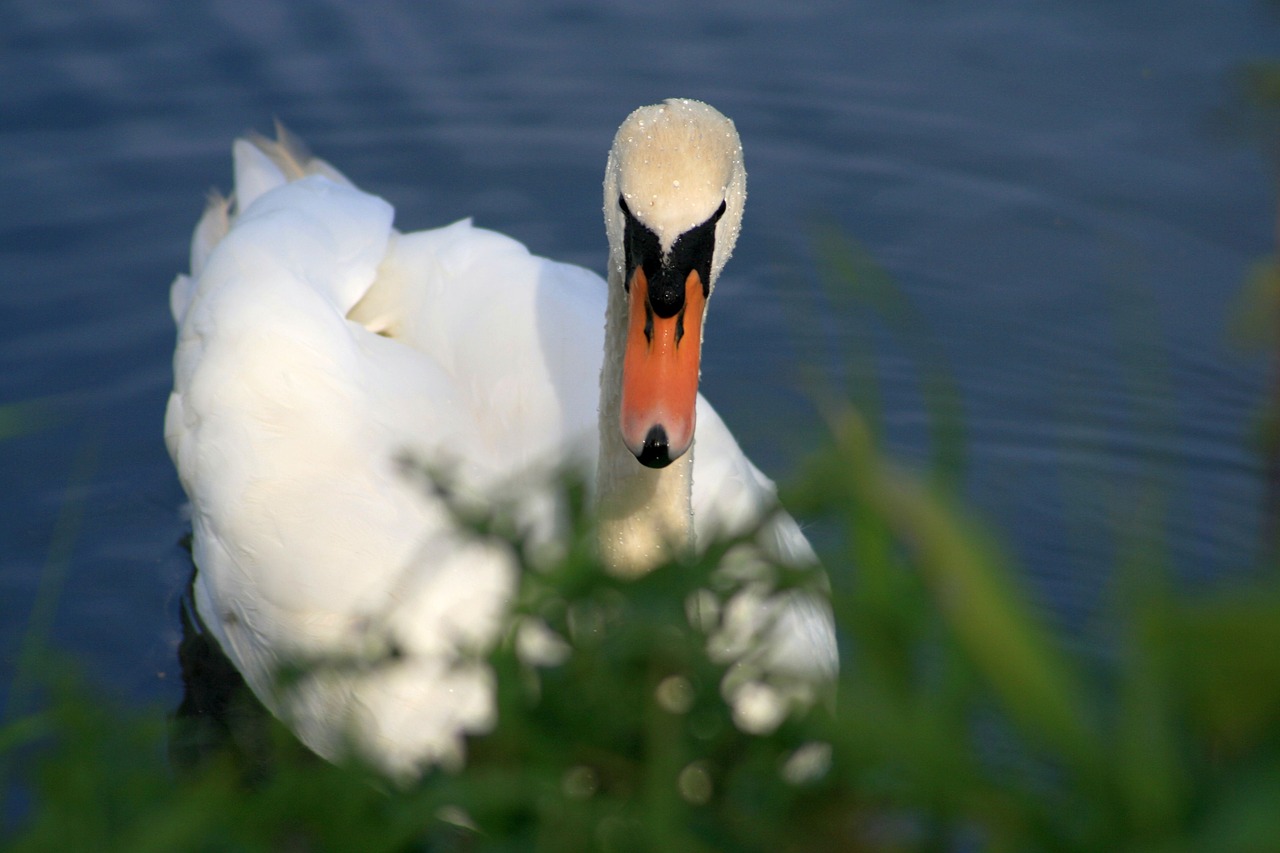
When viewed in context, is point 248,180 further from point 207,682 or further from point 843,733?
point 843,733

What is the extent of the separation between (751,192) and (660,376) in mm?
3739

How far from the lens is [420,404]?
374cm

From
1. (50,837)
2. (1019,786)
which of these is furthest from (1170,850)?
(50,837)

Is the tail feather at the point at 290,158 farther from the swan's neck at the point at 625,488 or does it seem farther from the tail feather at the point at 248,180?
the swan's neck at the point at 625,488

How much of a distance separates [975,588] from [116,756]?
2.46 feet

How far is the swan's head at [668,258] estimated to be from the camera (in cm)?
262

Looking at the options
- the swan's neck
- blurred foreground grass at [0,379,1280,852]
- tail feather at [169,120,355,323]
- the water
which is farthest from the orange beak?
tail feather at [169,120,355,323]

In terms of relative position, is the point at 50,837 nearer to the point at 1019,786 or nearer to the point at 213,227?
the point at 1019,786

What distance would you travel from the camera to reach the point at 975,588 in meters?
0.94

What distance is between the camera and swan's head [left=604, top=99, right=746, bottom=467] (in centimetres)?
262

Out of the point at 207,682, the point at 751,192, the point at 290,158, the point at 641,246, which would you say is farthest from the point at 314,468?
the point at 751,192

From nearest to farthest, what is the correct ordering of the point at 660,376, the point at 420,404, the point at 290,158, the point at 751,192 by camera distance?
the point at 660,376
the point at 420,404
the point at 290,158
the point at 751,192

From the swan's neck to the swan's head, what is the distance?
0.34 metres

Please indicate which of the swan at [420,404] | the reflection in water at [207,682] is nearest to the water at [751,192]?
the reflection in water at [207,682]
